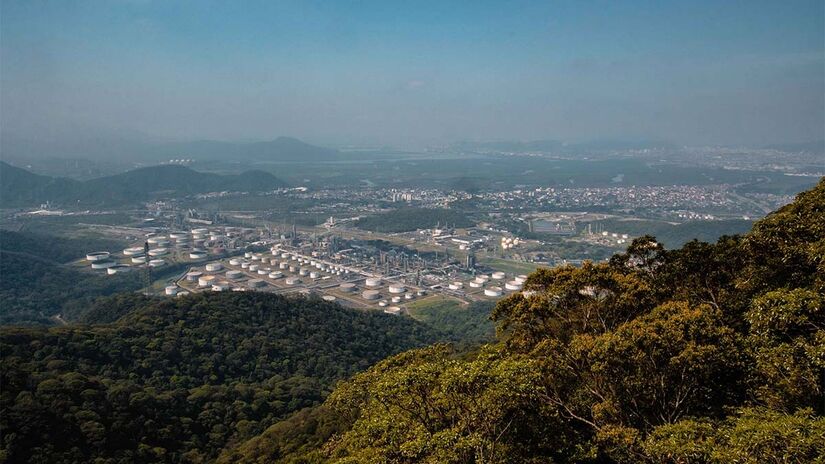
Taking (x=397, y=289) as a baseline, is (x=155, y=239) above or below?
above

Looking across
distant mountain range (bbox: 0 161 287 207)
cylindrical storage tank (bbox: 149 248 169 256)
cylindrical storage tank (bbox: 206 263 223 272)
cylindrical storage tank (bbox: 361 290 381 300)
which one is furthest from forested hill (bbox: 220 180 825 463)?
distant mountain range (bbox: 0 161 287 207)

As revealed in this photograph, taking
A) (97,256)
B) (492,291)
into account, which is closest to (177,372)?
(492,291)

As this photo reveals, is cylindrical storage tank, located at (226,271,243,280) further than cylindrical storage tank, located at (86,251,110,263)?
No

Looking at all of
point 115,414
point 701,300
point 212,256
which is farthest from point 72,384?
point 212,256

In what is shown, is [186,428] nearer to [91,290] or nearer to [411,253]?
[91,290]

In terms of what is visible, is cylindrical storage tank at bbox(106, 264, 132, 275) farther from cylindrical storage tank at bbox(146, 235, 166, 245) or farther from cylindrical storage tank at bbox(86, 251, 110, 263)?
cylindrical storage tank at bbox(146, 235, 166, 245)

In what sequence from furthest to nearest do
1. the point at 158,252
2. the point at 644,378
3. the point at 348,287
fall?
the point at 158,252, the point at 348,287, the point at 644,378

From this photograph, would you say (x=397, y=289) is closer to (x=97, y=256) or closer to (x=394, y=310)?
(x=394, y=310)
